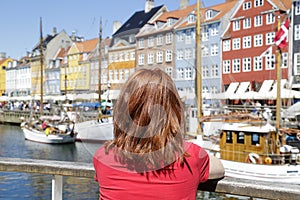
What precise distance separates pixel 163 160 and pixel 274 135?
43.6 feet

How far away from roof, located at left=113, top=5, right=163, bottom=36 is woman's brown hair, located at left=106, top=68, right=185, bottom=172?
50.4 m

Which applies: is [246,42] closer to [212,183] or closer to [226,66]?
[226,66]

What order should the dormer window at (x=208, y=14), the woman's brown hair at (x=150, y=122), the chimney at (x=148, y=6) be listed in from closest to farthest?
the woman's brown hair at (x=150, y=122) < the dormer window at (x=208, y=14) < the chimney at (x=148, y=6)

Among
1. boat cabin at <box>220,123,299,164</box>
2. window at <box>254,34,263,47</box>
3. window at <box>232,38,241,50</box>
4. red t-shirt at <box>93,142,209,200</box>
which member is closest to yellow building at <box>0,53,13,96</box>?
window at <box>232,38,241,50</box>

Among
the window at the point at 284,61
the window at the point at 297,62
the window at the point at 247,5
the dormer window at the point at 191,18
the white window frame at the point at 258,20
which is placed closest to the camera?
the window at the point at 297,62

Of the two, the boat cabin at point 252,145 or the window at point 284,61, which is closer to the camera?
the boat cabin at point 252,145

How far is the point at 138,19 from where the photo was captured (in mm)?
54906

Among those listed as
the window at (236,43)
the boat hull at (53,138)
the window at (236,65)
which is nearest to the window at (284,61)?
the window at (236,65)

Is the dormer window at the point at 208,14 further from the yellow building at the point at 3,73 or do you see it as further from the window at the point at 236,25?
the yellow building at the point at 3,73

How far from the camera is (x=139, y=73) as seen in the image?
1795mm

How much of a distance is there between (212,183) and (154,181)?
0.50m

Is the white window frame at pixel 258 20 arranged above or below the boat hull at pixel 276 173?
above

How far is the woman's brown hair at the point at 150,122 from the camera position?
5.59 ft

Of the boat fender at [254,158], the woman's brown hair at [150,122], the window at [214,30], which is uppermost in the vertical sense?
the window at [214,30]
